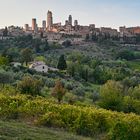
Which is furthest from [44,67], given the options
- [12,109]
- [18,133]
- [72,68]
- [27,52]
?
[18,133]

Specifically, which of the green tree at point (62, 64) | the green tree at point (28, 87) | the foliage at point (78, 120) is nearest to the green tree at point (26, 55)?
the green tree at point (62, 64)

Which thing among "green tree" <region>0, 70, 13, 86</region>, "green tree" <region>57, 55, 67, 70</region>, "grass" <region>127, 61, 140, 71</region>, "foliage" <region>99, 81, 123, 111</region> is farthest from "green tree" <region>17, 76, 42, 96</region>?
"grass" <region>127, 61, 140, 71</region>

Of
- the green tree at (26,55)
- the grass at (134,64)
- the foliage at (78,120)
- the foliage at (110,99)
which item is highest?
the foliage at (78,120)

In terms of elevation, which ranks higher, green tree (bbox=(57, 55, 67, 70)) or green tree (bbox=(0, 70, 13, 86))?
green tree (bbox=(0, 70, 13, 86))

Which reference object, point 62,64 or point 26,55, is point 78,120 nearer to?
point 62,64

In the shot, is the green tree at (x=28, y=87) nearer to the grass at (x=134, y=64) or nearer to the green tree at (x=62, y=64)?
the green tree at (x=62, y=64)

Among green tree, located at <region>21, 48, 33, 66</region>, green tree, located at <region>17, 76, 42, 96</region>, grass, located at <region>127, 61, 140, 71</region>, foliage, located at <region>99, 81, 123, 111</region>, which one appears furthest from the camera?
grass, located at <region>127, 61, 140, 71</region>

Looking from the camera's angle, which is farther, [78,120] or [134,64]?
[134,64]

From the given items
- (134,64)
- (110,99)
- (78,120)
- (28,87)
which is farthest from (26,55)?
(78,120)

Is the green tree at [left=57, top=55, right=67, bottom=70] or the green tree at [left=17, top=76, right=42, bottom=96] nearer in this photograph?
the green tree at [left=17, top=76, right=42, bottom=96]

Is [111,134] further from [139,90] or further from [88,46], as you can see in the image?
[88,46]

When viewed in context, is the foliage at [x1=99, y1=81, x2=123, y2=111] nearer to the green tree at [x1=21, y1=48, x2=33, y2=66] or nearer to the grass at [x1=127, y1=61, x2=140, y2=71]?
the green tree at [x1=21, y1=48, x2=33, y2=66]

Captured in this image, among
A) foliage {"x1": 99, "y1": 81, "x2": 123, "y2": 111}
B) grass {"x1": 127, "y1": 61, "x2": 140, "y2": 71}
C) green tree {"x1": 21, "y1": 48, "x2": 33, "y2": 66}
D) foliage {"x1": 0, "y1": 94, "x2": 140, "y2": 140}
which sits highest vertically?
foliage {"x1": 0, "y1": 94, "x2": 140, "y2": 140}

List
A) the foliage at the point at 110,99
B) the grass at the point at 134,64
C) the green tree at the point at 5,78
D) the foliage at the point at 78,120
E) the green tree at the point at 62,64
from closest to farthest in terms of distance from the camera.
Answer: the foliage at the point at 78,120 → the foliage at the point at 110,99 → the green tree at the point at 5,78 → the green tree at the point at 62,64 → the grass at the point at 134,64
